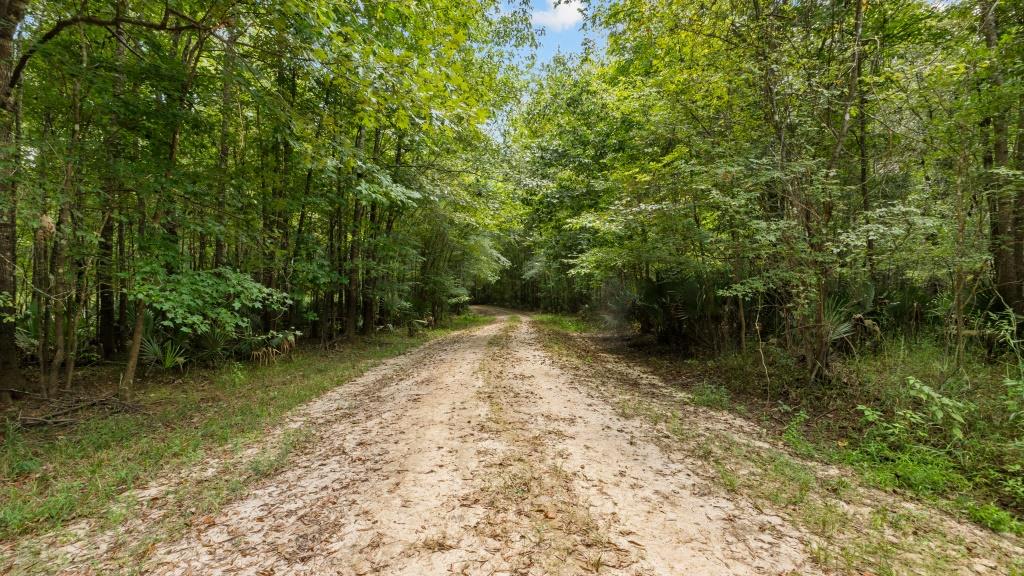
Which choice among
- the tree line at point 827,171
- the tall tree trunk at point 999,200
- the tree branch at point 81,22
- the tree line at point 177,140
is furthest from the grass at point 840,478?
the tree branch at point 81,22

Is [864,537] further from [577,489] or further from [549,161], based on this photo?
[549,161]

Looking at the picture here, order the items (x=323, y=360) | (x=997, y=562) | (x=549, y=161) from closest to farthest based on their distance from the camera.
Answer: (x=997, y=562), (x=323, y=360), (x=549, y=161)

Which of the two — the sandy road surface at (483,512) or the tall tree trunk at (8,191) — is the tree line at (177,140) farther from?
the sandy road surface at (483,512)

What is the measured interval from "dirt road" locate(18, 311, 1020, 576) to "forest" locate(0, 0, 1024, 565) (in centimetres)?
130

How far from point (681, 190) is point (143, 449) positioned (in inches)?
376

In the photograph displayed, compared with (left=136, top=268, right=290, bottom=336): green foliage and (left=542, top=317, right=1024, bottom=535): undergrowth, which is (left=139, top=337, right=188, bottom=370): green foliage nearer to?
(left=136, top=268, right=290, bottom=336): green foliage

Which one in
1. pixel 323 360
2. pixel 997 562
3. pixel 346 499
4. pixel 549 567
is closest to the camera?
pixel 549 567

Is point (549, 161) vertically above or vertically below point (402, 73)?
above

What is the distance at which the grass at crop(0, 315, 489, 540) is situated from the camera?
11.7 feet

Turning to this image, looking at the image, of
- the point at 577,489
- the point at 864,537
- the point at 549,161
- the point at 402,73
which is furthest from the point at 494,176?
the point at 864,537

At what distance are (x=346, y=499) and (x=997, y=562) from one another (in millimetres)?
5092

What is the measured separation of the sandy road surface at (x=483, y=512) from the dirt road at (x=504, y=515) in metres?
0.01

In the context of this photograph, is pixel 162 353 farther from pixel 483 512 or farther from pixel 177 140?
pixel 483 512

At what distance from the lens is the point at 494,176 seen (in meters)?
13.6
